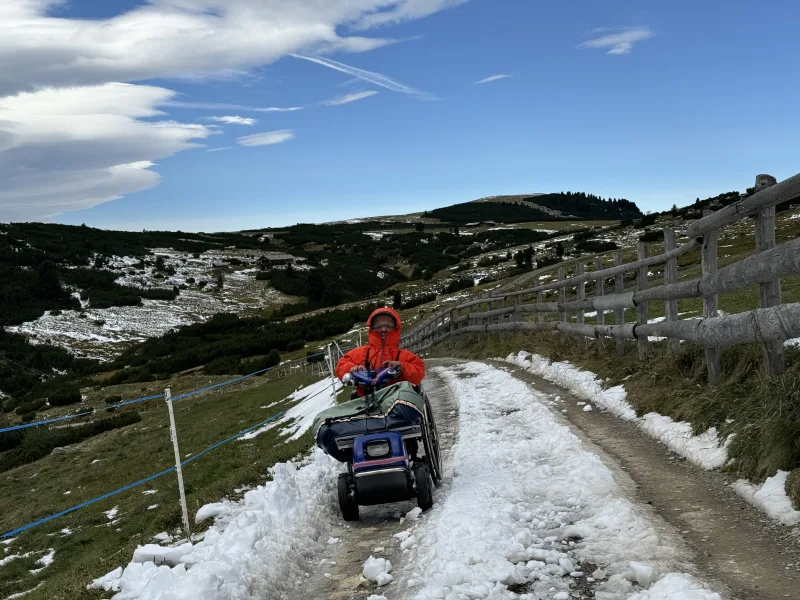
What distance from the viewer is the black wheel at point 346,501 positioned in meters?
5.58

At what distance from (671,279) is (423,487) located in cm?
475

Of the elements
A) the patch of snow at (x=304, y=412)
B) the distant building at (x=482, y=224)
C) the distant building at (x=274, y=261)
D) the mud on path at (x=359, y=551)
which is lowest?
the patch of snow at (x=304, y=412)

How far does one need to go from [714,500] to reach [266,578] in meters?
3.29

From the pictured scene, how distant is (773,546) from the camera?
3.83 metres

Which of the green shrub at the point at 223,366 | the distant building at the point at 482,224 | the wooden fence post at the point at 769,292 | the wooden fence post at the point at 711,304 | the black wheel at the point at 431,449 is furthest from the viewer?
the distant building at the point at 482,224

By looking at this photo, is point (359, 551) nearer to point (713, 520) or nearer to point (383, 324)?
point (383, 324)

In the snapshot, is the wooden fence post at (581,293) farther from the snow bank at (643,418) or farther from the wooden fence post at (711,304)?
the wooden fence post at (711,304)

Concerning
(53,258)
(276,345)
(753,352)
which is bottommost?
(276,345)

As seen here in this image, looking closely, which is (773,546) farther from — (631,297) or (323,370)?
(323,370)

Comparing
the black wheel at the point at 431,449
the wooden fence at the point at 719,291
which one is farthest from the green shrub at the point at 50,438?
the black wheel at the point at 431,449

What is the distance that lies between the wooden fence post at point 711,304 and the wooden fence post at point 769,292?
95cm

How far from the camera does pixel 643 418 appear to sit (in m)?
7.22

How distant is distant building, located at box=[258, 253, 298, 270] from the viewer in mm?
99875

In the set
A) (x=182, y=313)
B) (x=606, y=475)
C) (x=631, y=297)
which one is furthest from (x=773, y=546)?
(x=182, y=313)
